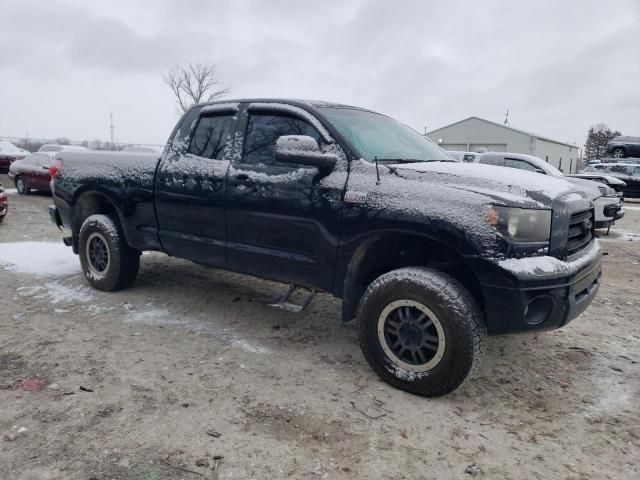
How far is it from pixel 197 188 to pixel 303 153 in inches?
51.0

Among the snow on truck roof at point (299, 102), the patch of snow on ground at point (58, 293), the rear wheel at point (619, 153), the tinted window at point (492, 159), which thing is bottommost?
the patch of snow on ground at point (58, 293)

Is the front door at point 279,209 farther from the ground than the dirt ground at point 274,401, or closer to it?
farther from the ground

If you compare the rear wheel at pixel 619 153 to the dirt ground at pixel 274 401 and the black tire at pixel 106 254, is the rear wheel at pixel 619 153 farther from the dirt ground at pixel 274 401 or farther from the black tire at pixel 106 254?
the black tire at pixel 106 254

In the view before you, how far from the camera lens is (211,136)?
4.32 meters

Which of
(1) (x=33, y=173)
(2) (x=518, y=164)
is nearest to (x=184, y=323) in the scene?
(2) (x=518, y=164)

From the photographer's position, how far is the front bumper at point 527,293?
9.29 ft

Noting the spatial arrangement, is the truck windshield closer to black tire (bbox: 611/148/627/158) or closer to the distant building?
black tire (bbox: 611/148/627/158)

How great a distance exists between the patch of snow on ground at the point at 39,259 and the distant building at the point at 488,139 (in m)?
29.4

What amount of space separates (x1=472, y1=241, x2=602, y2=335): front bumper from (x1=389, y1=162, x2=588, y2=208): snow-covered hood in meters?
0.37

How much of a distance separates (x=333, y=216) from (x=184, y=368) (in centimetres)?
151

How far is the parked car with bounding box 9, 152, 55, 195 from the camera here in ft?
46.1

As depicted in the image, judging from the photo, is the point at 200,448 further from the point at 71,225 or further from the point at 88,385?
the point at 71,225

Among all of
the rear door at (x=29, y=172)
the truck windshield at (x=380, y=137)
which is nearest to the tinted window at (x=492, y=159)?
the truck windshield at (x=380, y=137)

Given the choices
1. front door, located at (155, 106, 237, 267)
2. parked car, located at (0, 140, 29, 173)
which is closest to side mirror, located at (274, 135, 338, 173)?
front door, located at (155, 106, 237, 267)
